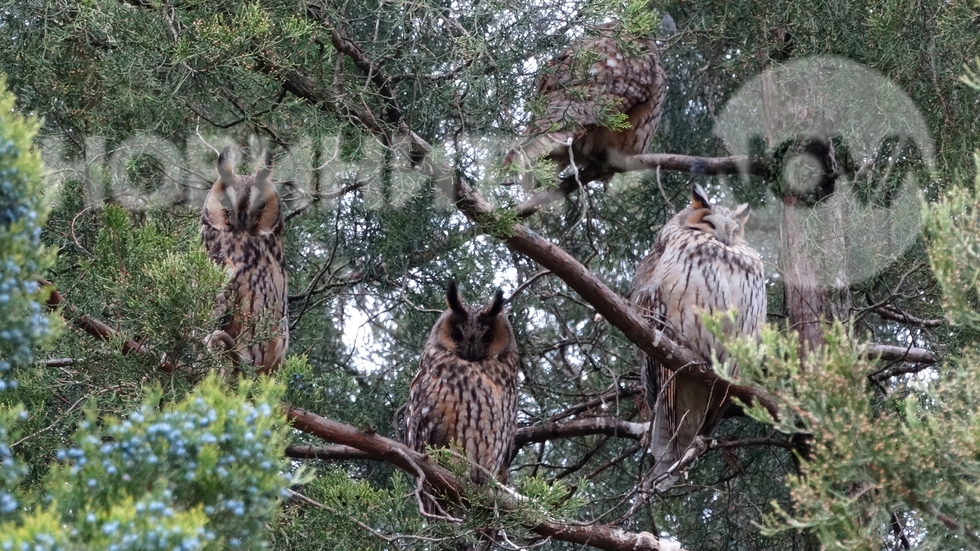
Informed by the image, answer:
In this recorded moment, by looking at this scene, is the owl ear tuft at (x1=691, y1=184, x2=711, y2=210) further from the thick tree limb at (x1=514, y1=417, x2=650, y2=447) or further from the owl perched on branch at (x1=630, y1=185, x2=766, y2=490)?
the thick tree limb at (x1=514, y1=417, x2=650, y2=447)

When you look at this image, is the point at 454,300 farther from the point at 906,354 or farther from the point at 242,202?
the point at 906,354

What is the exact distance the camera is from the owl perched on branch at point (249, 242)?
12.9 feet

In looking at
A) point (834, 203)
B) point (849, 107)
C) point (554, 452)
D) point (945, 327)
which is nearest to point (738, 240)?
point (834, 203)

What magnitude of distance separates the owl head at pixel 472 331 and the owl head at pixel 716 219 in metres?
0.97

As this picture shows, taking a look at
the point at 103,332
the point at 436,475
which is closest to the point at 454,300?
the point at 436,475

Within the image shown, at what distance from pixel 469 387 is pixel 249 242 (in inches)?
43.2

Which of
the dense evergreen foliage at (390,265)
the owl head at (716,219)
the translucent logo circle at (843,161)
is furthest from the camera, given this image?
the owl head at (716,219)

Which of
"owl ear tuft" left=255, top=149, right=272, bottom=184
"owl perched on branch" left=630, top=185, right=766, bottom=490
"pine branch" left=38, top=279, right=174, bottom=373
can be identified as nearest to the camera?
"pine branch" left=38, top=279, right=174, bottom=373

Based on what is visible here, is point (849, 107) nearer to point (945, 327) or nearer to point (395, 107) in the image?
point (945, 327)

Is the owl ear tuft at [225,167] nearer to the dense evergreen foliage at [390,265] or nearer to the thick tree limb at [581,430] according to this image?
the dense evergreen foliage at [390,265]

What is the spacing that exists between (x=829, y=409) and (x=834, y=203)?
8.57 ft

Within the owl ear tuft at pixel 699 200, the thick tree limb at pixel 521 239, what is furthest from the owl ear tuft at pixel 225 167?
the owl ear tuft at pixel 699 200

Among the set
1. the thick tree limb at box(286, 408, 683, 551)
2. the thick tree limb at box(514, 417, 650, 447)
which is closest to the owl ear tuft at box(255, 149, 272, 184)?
the thick tree limb at box(286, 408, 683, 551)

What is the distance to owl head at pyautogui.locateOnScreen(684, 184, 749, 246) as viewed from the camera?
15.3 feet
